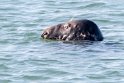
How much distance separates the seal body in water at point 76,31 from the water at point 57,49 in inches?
9.3

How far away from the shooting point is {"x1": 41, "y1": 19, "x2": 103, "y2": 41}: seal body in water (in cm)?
1521

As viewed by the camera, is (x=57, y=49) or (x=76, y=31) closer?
(x=57, y=49)

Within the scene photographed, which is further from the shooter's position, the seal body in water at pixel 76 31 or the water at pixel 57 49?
the seal body in water at pixel 76 31

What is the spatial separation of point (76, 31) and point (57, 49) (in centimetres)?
107

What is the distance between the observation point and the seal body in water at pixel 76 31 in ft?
49.9

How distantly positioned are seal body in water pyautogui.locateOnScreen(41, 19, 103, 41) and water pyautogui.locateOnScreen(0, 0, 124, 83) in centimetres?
24

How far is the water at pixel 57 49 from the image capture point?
39.8 ft

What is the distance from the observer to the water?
1212 centimetres

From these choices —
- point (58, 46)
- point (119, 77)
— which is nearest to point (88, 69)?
point (119, 77)

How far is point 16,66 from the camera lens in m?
12.9

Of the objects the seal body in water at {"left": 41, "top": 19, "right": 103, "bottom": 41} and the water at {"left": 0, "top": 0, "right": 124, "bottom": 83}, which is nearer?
the water at {"left": 0, "top": 0, "right": 124, "bottom": 83}

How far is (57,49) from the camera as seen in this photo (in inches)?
566

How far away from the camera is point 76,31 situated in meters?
15.3

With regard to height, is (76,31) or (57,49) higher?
(76,31)
